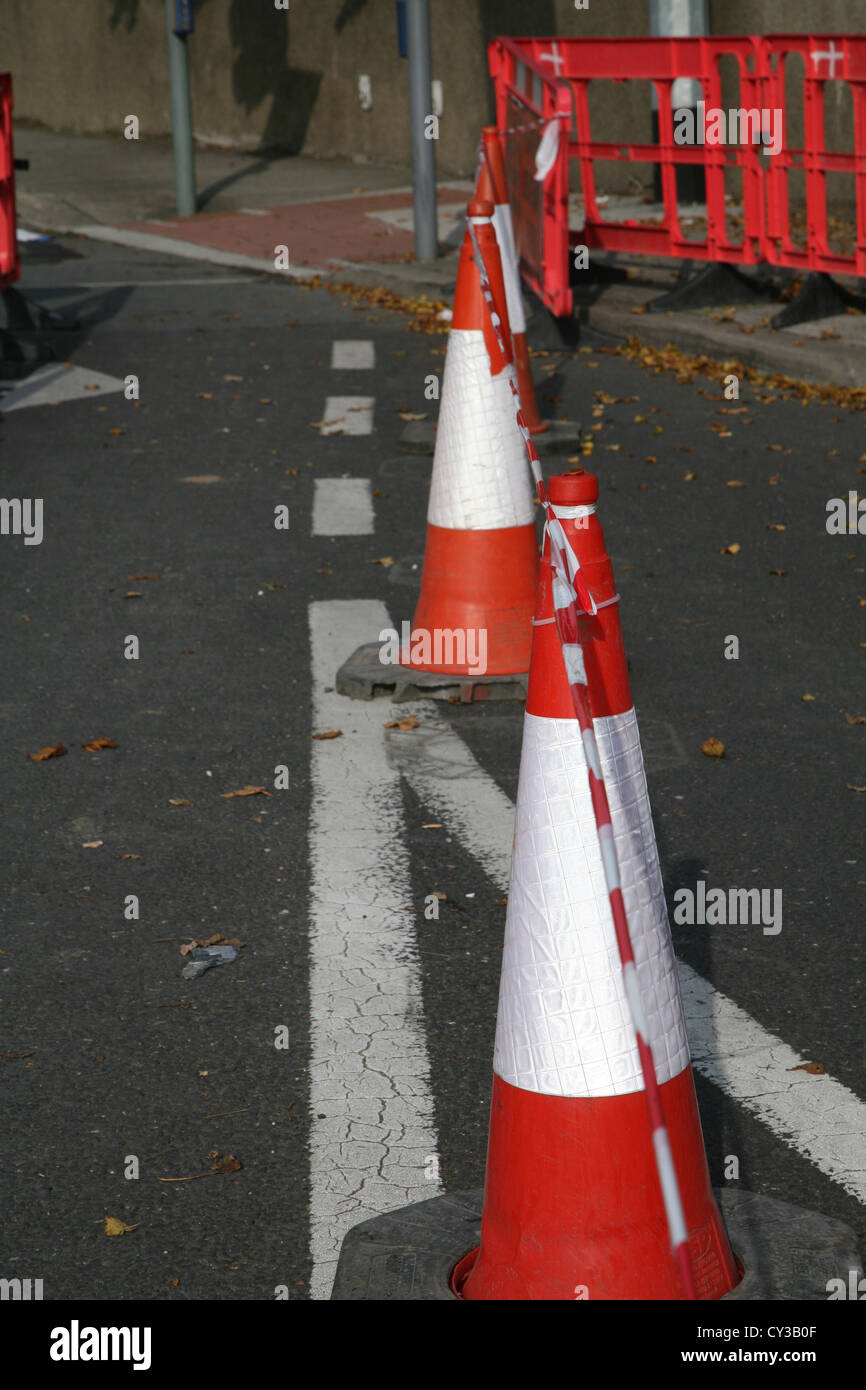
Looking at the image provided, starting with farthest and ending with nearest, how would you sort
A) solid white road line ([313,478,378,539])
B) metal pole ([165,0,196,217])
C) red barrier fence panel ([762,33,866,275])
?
metal pole ([165,0,196,217]) → red barrier fence panel ([762,33,866,275]) → solid white road line ([313,478,378,539])

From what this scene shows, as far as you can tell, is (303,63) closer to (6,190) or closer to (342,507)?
(6,190)

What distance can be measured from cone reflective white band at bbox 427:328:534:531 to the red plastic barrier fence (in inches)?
225

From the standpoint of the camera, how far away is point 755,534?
817cm

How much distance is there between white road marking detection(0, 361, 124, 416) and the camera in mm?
11570

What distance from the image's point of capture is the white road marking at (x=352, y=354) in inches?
494

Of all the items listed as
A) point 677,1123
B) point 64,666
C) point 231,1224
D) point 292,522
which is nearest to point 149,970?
point 231,1224

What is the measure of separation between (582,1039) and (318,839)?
2.28m

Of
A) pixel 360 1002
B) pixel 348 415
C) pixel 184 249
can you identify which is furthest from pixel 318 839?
pixel 184 249

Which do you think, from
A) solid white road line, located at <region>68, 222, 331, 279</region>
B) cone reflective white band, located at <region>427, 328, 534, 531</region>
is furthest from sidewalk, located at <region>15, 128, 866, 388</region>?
cone reflective white band, located at <region>427, 328, 534, 531</region>

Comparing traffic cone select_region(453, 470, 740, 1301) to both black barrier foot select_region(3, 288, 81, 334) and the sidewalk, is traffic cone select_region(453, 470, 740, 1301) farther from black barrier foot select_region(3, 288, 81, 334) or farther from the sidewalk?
black barrier foot select_region(3, 288, 81, 334)

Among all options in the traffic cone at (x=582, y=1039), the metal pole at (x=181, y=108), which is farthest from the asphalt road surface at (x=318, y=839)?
the metal pole at (x=181, y=108)

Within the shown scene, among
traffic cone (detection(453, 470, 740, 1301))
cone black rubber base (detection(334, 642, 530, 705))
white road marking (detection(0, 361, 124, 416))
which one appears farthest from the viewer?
white road marking (detection(0, 361, 124, 416))

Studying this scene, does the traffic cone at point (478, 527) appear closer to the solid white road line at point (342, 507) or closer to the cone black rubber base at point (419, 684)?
the cone black rubber base at point (419, 684)
